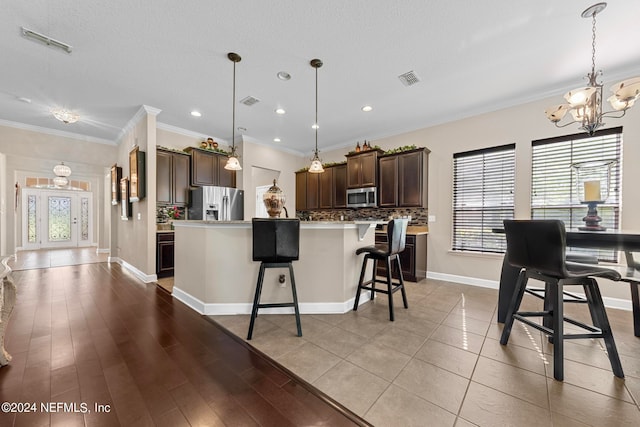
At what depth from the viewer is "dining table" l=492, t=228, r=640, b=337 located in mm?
1570

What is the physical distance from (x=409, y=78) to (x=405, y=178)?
70.1 inches

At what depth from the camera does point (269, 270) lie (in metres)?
2.60

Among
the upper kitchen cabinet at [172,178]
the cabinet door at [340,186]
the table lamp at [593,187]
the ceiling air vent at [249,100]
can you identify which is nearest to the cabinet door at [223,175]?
the upper kitchen cabinet at [172,178]

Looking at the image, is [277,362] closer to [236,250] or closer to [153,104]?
[236,250]

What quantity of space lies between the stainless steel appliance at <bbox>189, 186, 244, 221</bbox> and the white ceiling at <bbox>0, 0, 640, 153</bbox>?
56.1 inches

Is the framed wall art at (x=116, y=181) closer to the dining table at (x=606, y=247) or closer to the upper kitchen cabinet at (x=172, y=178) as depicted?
the upper kitchen cabinet at (x=172, y=178)

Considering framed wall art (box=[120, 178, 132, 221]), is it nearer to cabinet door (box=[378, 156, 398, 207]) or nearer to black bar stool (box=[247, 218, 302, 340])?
black bar stool (box=[247, 218, 302, 340])

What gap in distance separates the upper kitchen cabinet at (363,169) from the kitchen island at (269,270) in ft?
7.40

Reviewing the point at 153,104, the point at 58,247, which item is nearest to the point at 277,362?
the point at 153,104

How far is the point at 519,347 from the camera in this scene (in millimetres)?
1984

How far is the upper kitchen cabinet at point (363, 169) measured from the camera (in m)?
4.69

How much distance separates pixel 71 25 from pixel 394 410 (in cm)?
397

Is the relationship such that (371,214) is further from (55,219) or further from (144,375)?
(55,219)

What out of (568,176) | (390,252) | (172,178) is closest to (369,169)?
(390,252)
